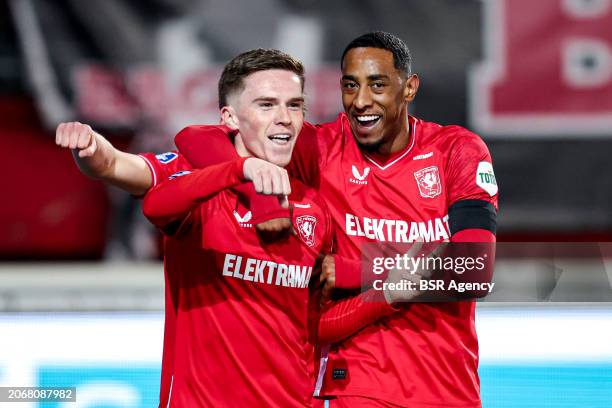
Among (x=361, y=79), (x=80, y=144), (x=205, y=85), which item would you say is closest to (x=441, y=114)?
(x=205, y=85)

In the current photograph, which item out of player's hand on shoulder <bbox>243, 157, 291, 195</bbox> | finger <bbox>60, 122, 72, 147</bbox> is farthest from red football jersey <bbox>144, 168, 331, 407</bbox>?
finger <bbox>60, 122, 72, 147</bbox>

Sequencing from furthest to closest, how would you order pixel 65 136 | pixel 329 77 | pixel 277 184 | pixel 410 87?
1. pixel 329 77
2. pixel 410 87
3. pixel 65 136
4. pixel 277 184

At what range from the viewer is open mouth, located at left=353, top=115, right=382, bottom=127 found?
2.87 meters

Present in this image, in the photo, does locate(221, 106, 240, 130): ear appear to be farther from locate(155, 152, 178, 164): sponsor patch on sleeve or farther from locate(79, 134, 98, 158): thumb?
locate(79, 134, 98, 158): thumb

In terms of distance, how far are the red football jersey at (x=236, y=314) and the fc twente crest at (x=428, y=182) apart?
0.55m

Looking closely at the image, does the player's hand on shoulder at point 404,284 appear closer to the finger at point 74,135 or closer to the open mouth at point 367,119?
the open mouth at point 367,119

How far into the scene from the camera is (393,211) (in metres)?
2.88

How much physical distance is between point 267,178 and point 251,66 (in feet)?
1.78

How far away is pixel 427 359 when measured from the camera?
9.27 feet

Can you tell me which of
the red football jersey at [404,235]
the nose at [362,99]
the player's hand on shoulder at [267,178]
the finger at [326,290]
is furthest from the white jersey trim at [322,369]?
the player's hand on shoulder at [267,178]

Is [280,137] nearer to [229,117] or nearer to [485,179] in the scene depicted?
[229,117]

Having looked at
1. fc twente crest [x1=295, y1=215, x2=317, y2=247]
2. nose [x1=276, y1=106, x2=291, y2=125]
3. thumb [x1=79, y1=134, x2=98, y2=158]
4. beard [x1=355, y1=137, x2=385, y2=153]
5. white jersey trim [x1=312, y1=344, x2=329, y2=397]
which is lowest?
white jersey trim [x1=312, y1=344, x2=329, y2=397]

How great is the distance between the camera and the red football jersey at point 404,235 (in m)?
2.81

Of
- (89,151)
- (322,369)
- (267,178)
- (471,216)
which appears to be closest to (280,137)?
(267,178)
